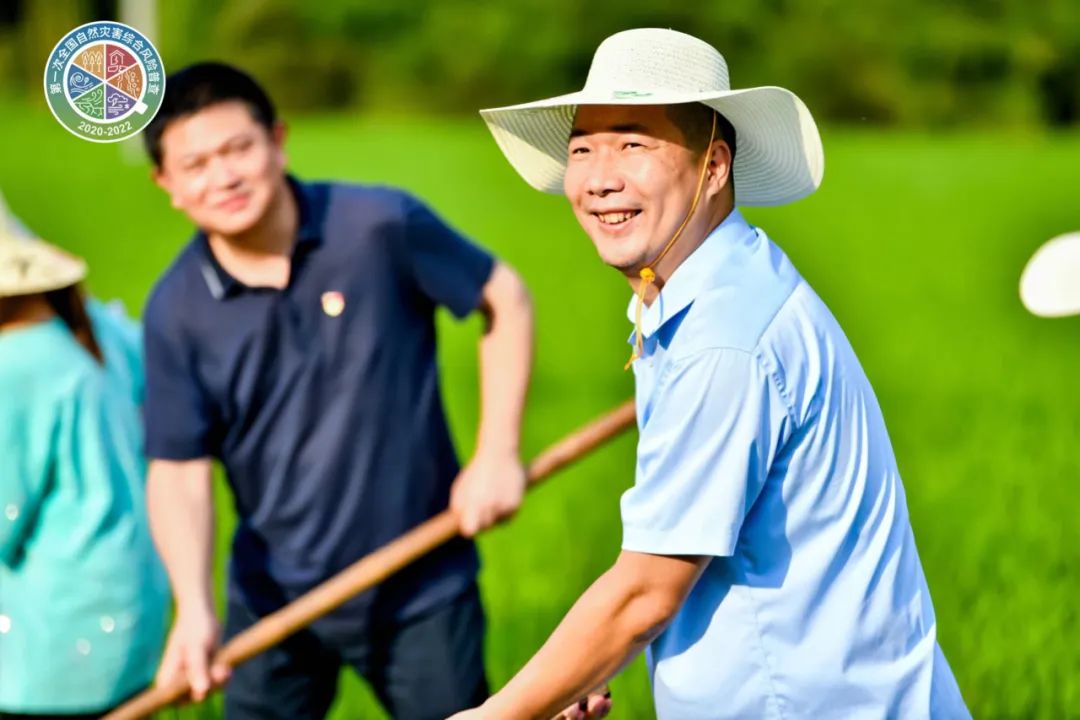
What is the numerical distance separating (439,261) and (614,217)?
1232 mm

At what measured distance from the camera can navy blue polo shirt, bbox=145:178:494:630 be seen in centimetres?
336

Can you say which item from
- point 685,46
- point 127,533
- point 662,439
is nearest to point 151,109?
point 127,533

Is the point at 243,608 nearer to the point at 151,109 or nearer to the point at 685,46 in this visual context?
the point at 151,109

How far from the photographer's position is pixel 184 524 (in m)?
3.38

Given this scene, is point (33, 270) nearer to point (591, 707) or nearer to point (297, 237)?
point (297, 237)

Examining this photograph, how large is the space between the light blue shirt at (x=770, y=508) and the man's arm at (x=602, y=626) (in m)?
0.04

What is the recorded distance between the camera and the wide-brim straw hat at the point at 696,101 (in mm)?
2248

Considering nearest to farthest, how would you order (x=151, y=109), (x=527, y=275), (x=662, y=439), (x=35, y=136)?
(x=662, y=439) < (x=151, y=109) < (x=527, y=275) < (x=35, y=136)

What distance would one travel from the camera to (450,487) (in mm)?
3553

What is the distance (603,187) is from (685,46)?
22cm

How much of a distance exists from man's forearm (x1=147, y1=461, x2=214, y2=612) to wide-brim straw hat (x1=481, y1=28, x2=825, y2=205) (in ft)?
3.70

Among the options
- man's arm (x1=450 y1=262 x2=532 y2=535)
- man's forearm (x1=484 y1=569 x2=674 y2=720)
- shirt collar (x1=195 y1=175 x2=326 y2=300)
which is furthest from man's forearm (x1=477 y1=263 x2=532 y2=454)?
man's forearm (x1=484 y1=569 x2=674 y2=720)

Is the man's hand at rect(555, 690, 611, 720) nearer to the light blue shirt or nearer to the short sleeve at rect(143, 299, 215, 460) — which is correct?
the light blue shirt

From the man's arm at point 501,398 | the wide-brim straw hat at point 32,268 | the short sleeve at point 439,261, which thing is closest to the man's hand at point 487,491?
the man's arm at point 501,398
